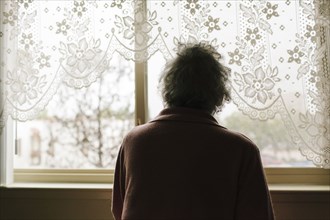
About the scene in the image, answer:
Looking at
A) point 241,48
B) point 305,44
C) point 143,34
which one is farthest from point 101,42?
point 305,44

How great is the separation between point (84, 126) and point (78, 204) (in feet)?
1.20

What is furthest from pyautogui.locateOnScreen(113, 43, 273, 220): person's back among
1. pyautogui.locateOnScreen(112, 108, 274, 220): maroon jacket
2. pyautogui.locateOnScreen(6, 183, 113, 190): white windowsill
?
pyautogui.locateOnScreen(6, 183, 113, 190): white windowsill

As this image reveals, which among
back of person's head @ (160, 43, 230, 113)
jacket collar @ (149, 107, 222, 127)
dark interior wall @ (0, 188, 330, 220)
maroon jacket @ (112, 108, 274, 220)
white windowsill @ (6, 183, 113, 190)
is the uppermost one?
back of person's head @ (160, 43, 230, 113)

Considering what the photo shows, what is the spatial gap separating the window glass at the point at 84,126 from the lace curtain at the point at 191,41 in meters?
0.24

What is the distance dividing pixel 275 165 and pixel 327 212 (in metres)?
0.28

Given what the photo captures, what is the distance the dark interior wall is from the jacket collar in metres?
0.58

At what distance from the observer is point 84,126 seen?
167 centimetres

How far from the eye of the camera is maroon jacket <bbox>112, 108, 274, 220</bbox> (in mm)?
922

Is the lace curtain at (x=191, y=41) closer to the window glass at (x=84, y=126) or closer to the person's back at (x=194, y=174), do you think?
the window glass at (x=84, y=126)

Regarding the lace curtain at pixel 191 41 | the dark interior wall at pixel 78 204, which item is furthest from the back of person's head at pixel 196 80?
the dark interior wall at pixel 78 204

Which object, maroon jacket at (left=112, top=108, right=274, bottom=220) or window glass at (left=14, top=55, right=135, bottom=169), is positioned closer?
maroon jacket at (left=112, top=108, right=274, bottom=220)

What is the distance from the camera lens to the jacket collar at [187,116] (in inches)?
38.4

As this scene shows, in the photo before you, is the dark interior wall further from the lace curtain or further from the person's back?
the person's back

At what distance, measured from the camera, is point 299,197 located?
54.4 inches
